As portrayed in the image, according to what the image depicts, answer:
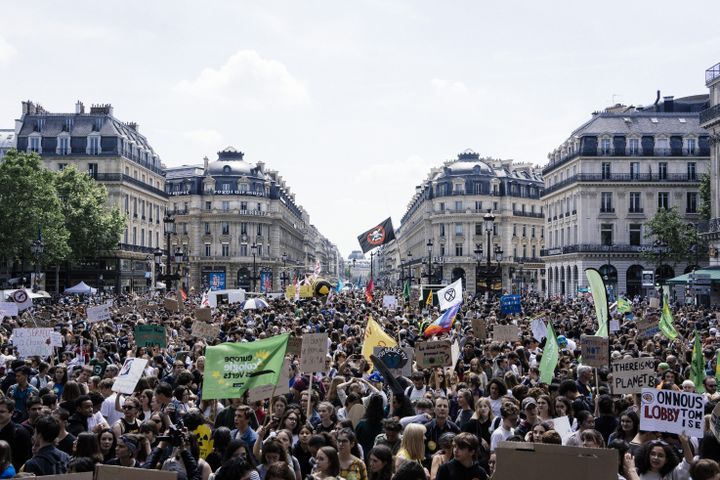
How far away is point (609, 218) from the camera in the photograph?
73.8 m

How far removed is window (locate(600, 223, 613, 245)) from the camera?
242ft

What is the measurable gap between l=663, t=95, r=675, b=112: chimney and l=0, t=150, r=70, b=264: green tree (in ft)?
178

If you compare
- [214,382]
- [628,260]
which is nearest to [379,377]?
[214,382]

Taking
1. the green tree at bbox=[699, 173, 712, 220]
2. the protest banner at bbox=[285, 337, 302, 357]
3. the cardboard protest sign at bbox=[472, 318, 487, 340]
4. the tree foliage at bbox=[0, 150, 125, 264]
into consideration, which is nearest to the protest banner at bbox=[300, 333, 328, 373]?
the protest banner at bbox=[285, 337, 302, 357]

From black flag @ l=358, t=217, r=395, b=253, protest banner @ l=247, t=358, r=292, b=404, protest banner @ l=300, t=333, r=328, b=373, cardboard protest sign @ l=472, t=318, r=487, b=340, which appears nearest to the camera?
protest banner @ l=247, t=358, r=292, b=404

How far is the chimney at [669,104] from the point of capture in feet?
256

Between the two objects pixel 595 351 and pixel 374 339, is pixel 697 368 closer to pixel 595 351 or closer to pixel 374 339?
pixel 595 351

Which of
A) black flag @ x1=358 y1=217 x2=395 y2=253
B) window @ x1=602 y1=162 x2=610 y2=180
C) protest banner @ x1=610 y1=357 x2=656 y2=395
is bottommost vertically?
protest banner @ x1=610 y1=357 x2=656 y2=395

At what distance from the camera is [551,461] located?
558 centimetres

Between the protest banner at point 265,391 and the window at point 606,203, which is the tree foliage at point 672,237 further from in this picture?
the protest banner at point 265,391

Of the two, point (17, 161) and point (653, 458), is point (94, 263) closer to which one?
point (17, 161)

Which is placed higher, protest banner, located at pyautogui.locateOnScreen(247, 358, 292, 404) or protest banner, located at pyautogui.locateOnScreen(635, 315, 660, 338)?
protest banner, located at pyautogui.locateOnScreen(635, 315, 660, 338)

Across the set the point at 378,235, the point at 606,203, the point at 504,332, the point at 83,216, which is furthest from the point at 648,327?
the point at 606,203

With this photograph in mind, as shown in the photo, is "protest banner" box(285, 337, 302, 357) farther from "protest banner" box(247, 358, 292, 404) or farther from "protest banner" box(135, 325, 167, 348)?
"protest banner" box(247, 358, 292, 404)
